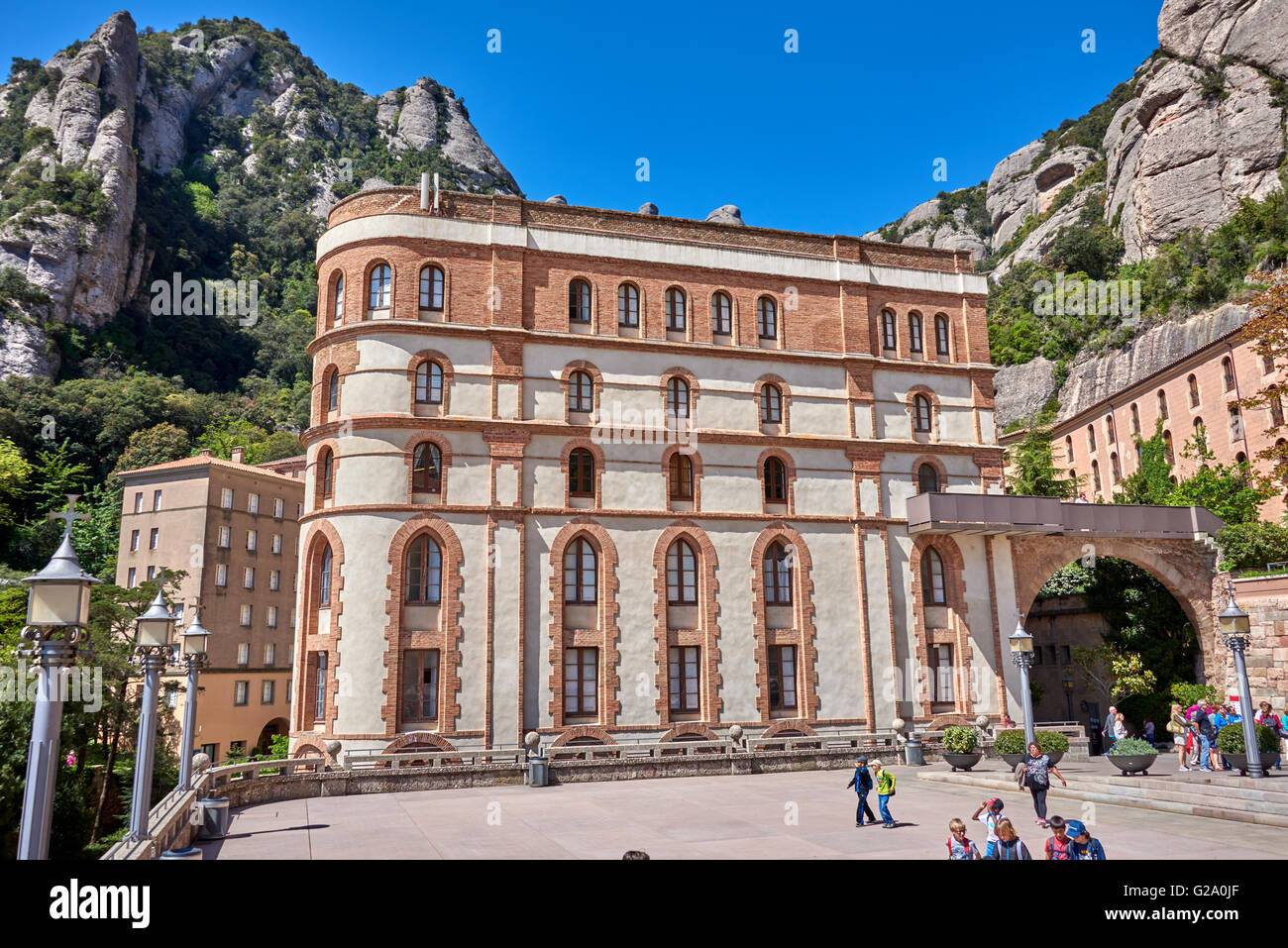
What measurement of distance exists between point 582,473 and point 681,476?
11.8 ft

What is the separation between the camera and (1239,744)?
2308 cm

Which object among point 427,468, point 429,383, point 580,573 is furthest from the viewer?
point 580,573

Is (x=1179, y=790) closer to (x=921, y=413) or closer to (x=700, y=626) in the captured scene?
(x=700, y=626)

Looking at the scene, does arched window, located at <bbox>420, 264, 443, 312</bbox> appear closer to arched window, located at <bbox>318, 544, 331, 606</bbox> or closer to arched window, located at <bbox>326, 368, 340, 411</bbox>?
arched window, located at <bbox>326, 368, 340, 411</bbox>

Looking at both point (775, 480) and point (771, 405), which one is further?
point (771, 405)

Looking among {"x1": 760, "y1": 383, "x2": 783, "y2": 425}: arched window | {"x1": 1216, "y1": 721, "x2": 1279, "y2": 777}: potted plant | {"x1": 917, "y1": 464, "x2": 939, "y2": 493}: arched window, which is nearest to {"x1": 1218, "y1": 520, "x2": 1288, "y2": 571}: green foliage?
{"x1": 917, "y1": 464, "x2": 939, "y2": 493}: arched window

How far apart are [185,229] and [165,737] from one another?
90340 millimetres

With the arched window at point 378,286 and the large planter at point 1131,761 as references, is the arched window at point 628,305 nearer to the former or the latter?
the arched window at point 378,286

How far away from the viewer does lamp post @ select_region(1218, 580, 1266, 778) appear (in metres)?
21.7

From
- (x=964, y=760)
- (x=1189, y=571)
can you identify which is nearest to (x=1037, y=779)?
(x=964, y=760)

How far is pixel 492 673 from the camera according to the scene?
96.7 feet

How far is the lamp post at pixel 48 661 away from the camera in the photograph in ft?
24.2

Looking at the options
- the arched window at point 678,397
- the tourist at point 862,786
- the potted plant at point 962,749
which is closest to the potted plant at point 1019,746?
the potted plant at point 962,749
